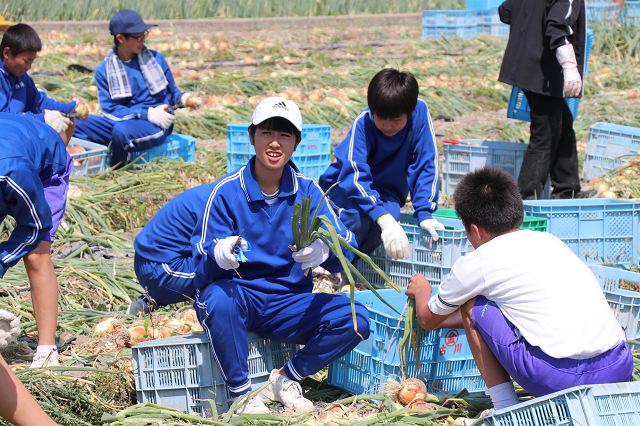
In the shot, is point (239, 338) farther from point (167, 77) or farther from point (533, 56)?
point (167, 77)

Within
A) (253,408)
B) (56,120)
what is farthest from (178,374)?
(56,120)

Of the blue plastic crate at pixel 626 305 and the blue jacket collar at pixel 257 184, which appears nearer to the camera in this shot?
the blue jacket collar at pixel 257 184

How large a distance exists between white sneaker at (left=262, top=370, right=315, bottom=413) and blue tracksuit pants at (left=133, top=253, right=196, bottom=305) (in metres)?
0.61

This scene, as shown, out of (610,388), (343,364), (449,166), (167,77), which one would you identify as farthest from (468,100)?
(610,388)

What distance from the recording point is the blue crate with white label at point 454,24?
10945mm

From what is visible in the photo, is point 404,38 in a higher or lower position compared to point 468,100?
higher

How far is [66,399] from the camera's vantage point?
221cm

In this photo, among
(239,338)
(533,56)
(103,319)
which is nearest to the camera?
(239,338)

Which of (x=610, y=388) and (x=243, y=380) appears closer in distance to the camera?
(x=610, y=388)

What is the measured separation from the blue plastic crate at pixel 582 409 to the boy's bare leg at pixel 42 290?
5.57 ft

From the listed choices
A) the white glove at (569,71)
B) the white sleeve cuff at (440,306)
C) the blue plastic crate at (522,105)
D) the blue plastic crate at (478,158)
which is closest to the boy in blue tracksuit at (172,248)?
the white sleeve cuff at (440,306)

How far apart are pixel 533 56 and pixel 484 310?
8.87ft

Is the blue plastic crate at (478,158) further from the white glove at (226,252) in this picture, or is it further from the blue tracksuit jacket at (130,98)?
the white glove at (226,252)

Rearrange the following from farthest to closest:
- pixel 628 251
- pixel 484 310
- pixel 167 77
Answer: pixel 167 77 → pixel 628 251 → pixel 484 310
